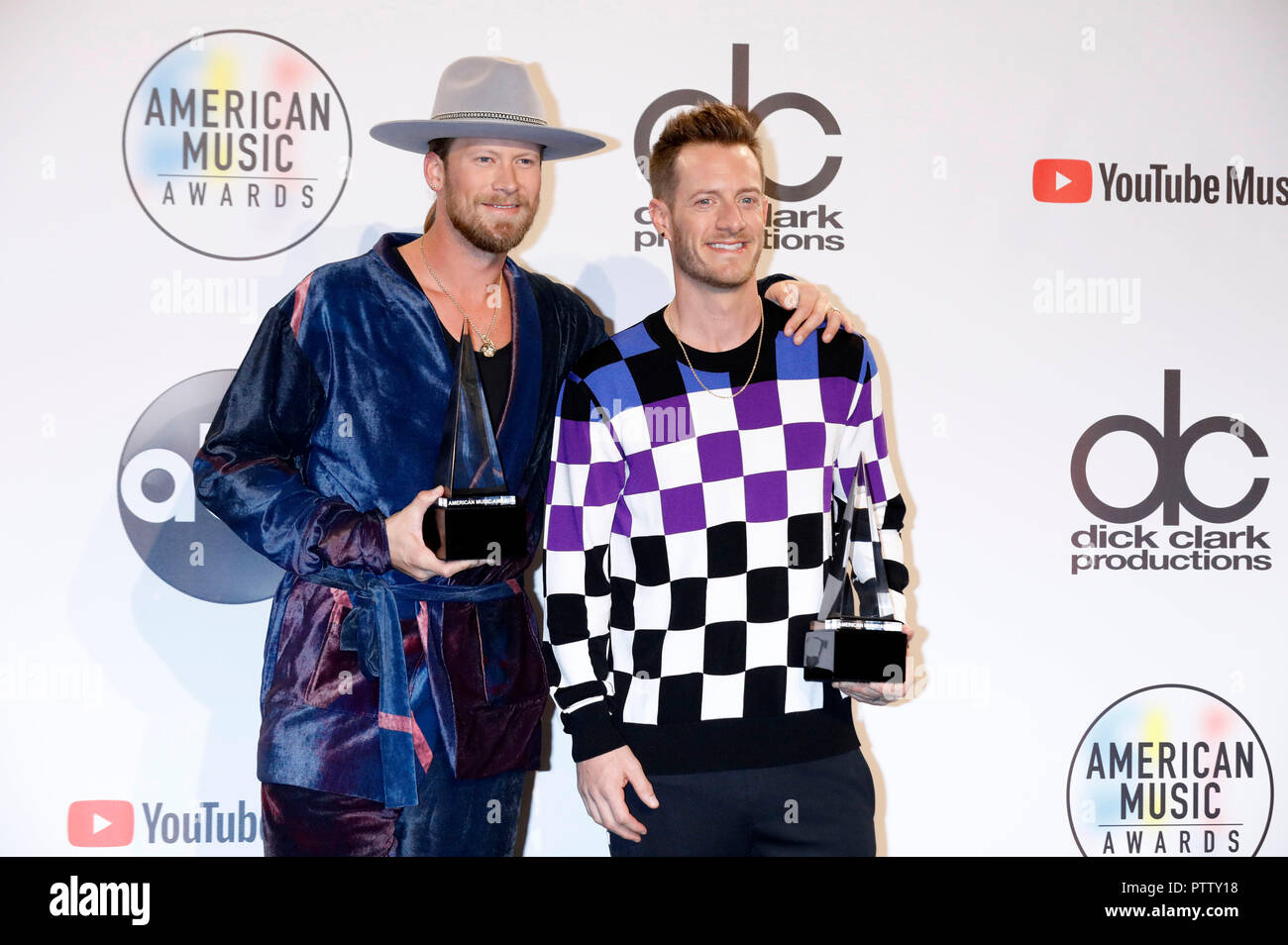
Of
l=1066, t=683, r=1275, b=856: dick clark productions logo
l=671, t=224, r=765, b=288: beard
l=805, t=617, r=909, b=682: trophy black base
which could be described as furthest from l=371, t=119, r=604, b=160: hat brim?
l=1066, t=683, r=1275, b=856: dick clark productions logo

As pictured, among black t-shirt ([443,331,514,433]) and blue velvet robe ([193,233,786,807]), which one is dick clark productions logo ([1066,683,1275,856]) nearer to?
blue velvet robe ([193,233,786,807])

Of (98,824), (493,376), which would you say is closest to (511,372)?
(493,376)

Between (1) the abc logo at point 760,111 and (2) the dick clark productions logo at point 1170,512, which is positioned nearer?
(1) the abc logo at point 760,111

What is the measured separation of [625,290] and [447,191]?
548 mm

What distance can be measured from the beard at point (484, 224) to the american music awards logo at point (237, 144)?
0.52 metres

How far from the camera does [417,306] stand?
205 cm

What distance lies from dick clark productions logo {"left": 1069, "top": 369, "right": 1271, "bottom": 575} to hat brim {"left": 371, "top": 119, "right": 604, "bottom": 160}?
4.63 ft

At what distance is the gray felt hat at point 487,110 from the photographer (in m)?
2.05

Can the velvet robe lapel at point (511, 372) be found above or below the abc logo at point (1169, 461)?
above

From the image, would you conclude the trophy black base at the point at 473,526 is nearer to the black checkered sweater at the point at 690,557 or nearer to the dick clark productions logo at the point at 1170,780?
the black checkered sweater at the point at 690,557

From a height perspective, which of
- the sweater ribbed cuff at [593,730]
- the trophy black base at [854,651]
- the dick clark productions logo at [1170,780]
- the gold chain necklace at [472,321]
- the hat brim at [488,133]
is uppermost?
the hat brim at [488,133]

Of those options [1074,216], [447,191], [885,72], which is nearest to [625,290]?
[447,191]

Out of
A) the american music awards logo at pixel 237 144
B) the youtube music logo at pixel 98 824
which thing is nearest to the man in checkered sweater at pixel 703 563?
the american music awards logo at pixel 237 144

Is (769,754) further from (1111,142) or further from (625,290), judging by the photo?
(1111,142)
